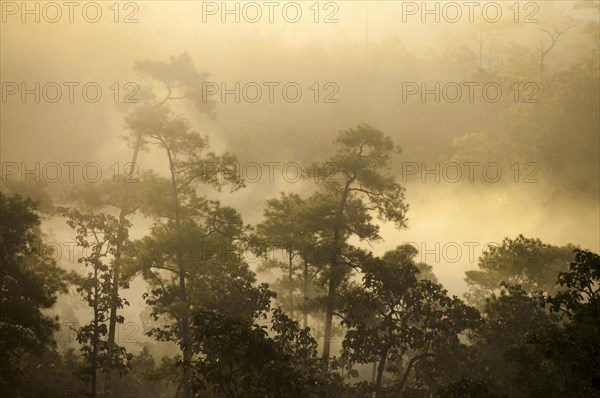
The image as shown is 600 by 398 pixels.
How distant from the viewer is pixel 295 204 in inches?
1255

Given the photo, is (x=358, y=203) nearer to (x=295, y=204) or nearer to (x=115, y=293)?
(x=295, y=204)

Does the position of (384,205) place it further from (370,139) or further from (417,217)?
(417,217)

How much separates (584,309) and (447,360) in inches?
464

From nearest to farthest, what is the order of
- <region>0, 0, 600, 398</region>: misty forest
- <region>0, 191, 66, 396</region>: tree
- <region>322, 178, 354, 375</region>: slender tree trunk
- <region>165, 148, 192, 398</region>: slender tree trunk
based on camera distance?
<region>0, 191, 66, 396</region>: tree < <region>0, 0, 600, 398</region>: misty forest < <region>165, 148, 192, 398</region>: slender tree trunk < <region>322, 178, 354, 375</region>: slender tree trunk

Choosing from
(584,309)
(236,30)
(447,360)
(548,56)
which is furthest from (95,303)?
(548,56)

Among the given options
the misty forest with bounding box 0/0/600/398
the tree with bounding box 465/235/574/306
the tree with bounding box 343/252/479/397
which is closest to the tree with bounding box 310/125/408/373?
the misty forest with bounding box 0/0/600/398

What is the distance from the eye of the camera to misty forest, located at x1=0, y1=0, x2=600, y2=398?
22250 mm

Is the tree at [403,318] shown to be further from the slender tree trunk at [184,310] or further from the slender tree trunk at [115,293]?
the slender tree trunk at [115,293]

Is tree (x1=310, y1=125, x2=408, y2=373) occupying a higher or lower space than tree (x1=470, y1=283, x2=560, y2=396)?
higher

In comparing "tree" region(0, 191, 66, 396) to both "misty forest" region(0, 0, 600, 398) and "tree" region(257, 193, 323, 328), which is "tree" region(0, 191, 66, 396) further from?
"tree" region(257, 193, 323, 328)

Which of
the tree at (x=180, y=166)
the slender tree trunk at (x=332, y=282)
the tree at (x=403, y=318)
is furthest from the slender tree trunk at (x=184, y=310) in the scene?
the tree at (x=403, y=318)

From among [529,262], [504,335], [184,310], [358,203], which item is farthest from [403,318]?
[529,262]

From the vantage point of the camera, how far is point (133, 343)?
57.7 m

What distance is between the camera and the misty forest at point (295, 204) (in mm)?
22250
